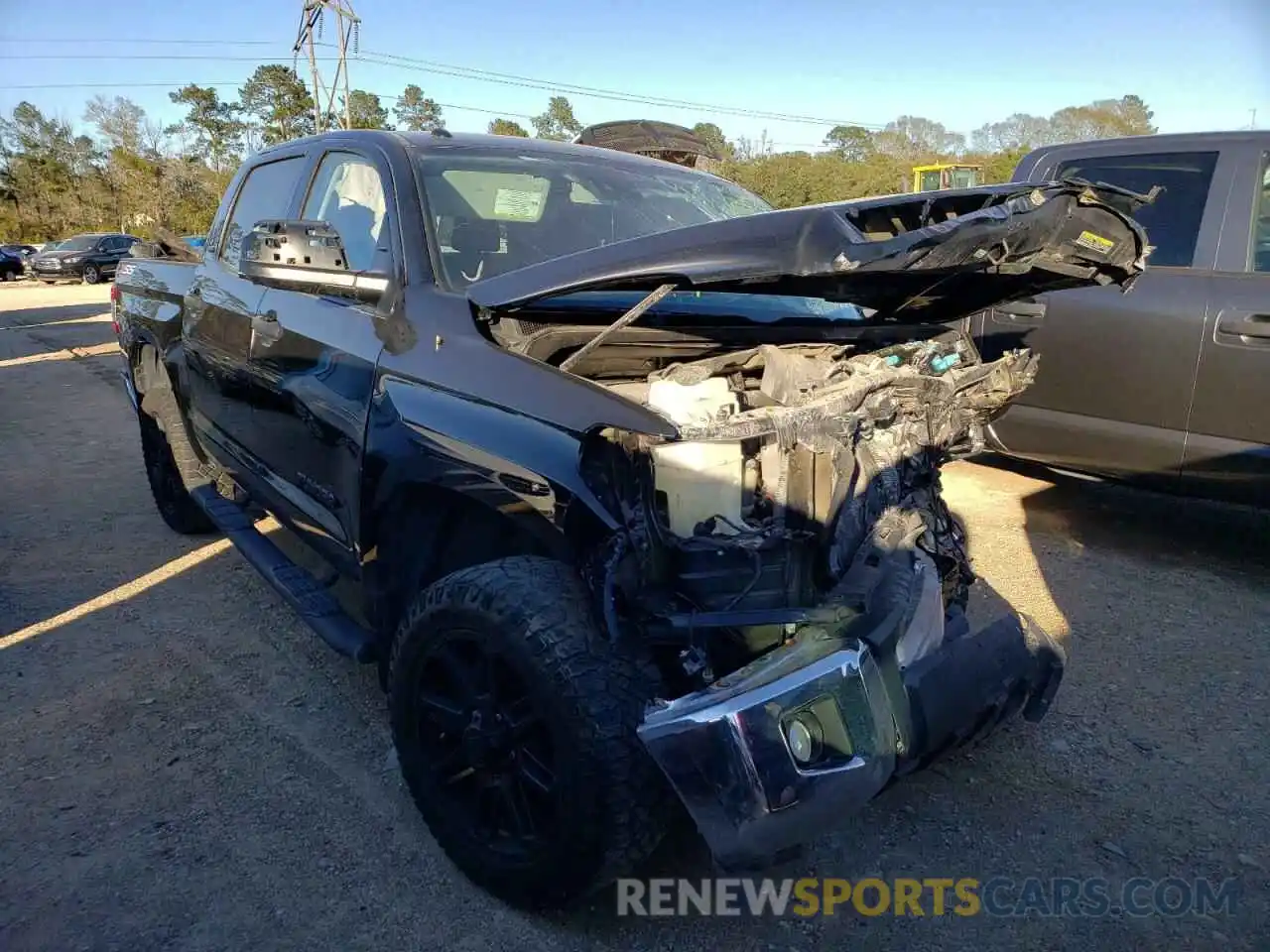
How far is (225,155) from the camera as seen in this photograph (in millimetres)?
50125

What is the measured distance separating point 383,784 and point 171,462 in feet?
9.65

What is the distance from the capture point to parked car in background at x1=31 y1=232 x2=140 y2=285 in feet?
97.0

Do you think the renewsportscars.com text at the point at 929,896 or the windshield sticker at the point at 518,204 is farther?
the windshield sticker at the point at 518,204

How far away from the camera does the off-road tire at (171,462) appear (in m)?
4.58

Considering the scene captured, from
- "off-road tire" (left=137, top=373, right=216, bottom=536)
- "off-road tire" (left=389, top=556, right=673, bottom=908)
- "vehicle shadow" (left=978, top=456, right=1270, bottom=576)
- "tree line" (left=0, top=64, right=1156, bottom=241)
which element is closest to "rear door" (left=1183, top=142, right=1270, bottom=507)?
"vehicle shadow" (left=978, top=456, right=1270, bottom=576)

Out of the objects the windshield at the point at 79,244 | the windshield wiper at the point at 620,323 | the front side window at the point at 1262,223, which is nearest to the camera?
the windshield wiper at the point at 620,323

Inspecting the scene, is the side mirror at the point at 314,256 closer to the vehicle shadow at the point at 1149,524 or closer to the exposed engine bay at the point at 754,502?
the exposed engine bay at the point at 754,502

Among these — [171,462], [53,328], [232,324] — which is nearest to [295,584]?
[232,324]

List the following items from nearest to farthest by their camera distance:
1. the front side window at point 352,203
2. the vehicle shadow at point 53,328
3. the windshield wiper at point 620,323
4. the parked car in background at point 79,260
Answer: the windshield wiper at point 620,323 < the front side window at point 352,203 < the vehicle shadow at point 53,328 < the parked car in background at point 79,260

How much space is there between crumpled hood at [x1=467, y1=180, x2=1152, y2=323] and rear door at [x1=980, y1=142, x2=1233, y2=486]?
200cm

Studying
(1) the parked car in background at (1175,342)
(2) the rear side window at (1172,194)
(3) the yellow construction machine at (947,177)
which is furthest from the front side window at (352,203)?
(3) the yellow construction machine at (947,177)

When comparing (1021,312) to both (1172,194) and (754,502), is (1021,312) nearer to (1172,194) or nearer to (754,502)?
(1172,194)

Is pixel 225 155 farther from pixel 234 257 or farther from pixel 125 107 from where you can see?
pixel 234 257

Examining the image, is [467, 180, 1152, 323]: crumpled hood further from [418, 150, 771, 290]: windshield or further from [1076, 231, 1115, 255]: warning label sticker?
[418, 150, 771, 290]: windshield
